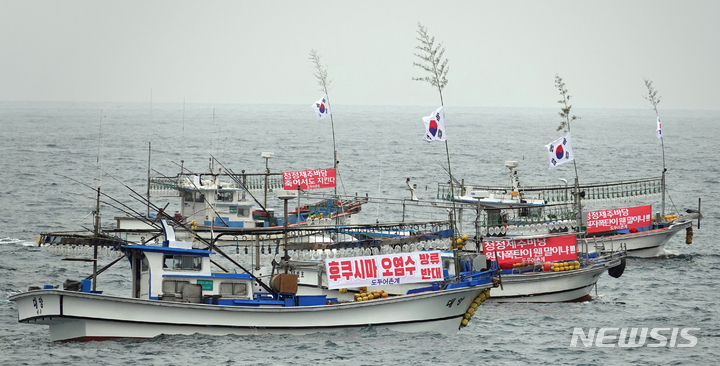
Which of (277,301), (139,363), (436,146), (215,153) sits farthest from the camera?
(436,146)

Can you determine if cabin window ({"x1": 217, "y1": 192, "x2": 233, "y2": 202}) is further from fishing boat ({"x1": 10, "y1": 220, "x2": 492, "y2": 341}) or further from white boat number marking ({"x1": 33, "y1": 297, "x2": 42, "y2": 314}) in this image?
white boat number marking ({"x1": 33, "y1": 297, "x2": 42, "y2": 314})

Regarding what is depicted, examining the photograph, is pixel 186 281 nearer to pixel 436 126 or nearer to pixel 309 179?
pixel 436 126

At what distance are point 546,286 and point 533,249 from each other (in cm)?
199

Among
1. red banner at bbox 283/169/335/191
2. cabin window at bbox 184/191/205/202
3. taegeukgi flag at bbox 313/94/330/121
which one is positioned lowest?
cabin window at bbox 184/191/205/202

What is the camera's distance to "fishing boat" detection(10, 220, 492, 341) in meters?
33.5

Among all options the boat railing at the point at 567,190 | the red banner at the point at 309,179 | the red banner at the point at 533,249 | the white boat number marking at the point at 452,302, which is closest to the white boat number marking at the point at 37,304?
the white boat number marking at the point at 452,302

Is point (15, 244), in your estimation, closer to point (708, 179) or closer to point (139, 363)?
point (139, 363)

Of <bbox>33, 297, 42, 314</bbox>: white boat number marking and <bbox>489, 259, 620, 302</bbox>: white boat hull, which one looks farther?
<bbox>489, 259, 620, 302</bbox>: white boat hull

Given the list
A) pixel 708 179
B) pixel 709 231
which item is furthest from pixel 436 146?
pixel 709 231

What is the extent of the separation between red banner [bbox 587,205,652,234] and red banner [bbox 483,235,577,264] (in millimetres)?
8553

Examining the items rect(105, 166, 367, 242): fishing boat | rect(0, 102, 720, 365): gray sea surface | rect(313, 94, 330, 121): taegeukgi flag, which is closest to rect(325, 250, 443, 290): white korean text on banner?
rect(0, 102, 720, 365): gray sea surface

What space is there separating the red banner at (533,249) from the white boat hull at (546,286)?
692mm

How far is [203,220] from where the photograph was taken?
2169 inches

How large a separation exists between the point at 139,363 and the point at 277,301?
5.44 meters
